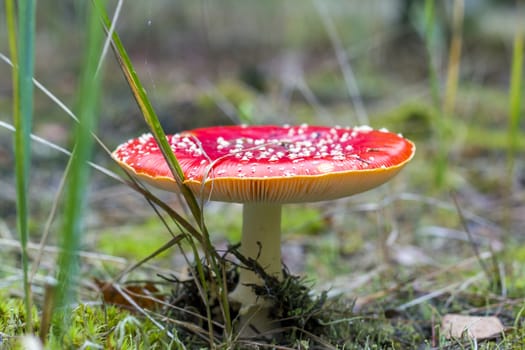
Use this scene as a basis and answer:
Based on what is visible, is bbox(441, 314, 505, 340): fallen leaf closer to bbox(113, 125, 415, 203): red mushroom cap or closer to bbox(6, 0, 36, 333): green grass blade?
bbox(113, 125, 415, 203): red mushroom cap

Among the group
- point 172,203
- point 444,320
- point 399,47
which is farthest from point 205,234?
point 399,47

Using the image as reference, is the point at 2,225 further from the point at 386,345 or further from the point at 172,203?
the point at 386,345

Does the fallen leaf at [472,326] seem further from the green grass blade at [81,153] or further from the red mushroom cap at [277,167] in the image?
the green grass blade at [81,153]

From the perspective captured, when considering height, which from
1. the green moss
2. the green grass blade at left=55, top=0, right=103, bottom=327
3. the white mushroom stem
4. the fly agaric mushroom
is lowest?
the green moss

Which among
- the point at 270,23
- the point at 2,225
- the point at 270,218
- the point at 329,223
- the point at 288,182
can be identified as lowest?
the point at 329,223

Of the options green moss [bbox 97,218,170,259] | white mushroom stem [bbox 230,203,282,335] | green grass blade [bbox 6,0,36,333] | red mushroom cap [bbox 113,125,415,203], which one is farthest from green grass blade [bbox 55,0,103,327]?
green moss [bbox 97,218,170,259]

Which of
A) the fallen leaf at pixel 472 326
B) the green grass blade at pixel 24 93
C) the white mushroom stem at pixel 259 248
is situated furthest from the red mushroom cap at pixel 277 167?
the fallen leaf at pixel 472 326
